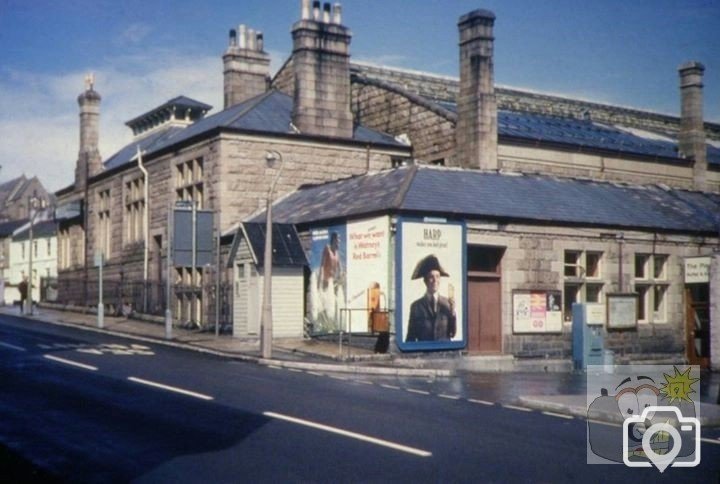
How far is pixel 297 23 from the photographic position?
37.0m

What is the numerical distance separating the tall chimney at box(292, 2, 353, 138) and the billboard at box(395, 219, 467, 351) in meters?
12.1

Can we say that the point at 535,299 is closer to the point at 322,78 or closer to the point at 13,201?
the point at 322,78

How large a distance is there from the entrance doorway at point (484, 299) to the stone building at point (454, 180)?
0.21 feet

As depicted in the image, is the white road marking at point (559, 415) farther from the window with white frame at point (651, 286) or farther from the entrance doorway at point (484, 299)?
the window with white frame at point (651, 286)

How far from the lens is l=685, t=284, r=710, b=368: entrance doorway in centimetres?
3002

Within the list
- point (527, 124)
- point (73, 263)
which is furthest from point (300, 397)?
point (73, 263)

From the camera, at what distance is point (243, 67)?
45312 mm

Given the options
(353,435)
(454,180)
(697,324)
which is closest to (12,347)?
(454,180)

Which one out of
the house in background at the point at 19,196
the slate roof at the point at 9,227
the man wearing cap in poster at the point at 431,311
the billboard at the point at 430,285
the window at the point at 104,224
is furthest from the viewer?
the house in background at the point at 19,196

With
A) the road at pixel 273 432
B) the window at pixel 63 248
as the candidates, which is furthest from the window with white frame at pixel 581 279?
the window at pixel 63 248

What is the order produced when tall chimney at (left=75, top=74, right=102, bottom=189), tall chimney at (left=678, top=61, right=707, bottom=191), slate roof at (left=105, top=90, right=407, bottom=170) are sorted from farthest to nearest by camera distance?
tall chimney at (left=75, top=74, right=102, bottom=189) < tall chimney at (left=678, top=61, right=707, bottom=191) < slate roof at (left=105, top=90, right=407, bottom=170)

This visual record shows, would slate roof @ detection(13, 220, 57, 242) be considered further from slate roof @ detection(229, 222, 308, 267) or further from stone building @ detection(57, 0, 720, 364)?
slate roof @ detection(229, 222, 308, 267)

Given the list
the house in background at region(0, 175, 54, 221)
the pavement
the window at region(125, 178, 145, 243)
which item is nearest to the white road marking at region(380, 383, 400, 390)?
the pavement

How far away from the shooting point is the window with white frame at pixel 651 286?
1249 inches
